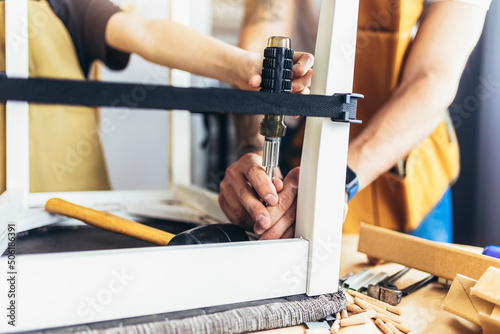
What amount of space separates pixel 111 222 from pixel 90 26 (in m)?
0.61

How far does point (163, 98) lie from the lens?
0.36m

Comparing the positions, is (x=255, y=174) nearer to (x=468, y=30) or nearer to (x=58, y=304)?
(x=58, y=304)

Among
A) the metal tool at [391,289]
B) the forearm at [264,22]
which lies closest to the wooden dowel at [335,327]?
the metal tool at [391,289]

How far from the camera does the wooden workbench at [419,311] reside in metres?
0.43

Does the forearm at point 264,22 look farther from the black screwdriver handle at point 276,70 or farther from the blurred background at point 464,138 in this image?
the black screwdriver handle at point 276,70

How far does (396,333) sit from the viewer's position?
1.37 ft

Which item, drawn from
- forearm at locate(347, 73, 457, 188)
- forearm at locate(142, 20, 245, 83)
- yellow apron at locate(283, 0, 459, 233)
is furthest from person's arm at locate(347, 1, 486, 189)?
forearm at locate(142, 20, 245, 83)

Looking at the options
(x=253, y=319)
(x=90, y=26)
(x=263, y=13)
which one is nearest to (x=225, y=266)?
(x=253, y=319)

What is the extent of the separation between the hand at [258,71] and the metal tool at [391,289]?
31cm

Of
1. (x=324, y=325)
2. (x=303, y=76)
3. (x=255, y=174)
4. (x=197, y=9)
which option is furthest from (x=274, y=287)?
(x=197, y=9)

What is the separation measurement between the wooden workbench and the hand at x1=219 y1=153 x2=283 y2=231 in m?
0.16

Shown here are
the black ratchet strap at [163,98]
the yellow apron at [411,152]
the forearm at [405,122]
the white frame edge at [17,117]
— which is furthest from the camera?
the yellow apron at [411,152]

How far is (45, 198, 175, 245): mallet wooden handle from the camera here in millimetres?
527

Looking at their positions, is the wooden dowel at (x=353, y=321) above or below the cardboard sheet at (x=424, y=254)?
below
